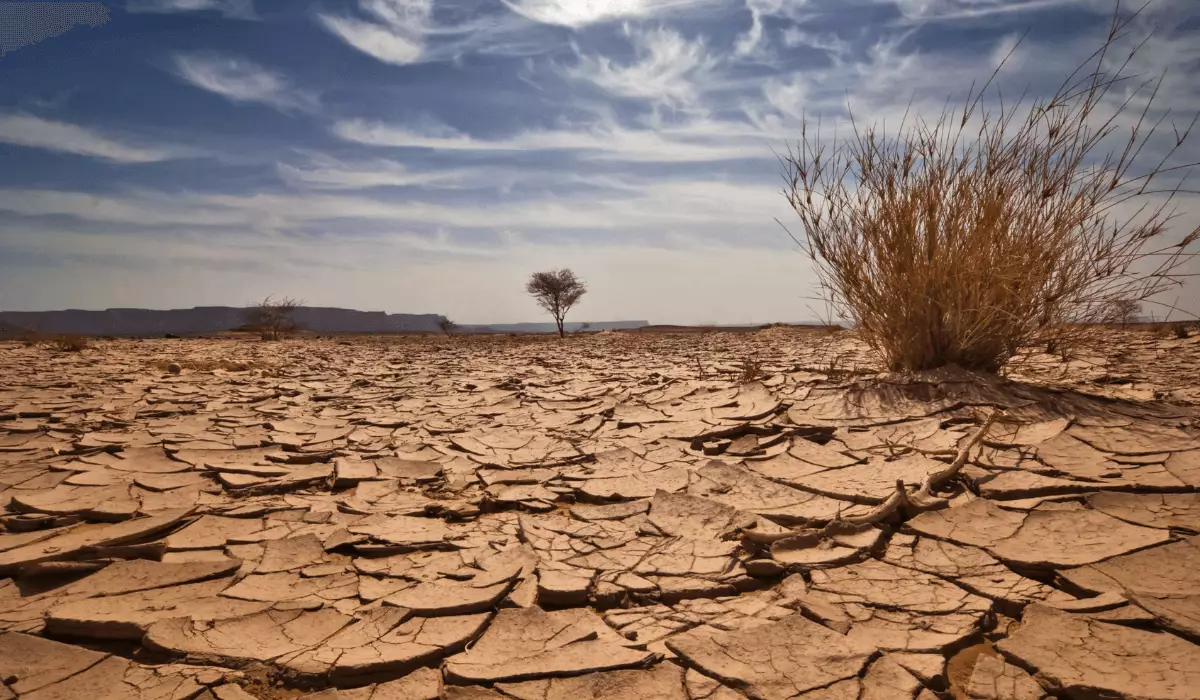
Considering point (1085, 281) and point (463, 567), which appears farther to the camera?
point (1085, 281)

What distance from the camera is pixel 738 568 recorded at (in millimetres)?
1571

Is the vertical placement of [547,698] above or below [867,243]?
below

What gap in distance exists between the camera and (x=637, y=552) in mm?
1726

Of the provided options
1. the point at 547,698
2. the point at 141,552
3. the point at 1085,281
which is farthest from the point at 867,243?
the point at 141,552

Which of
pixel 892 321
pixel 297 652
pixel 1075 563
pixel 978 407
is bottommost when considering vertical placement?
pixel 297 652

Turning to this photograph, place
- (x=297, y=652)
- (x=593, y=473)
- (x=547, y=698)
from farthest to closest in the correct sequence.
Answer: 1. (x=593, y=473)
2. (x=297, y=652)
3. (x=547, y=698)

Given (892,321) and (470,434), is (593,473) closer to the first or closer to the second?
(470,434)

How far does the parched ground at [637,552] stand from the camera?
1.17 metres

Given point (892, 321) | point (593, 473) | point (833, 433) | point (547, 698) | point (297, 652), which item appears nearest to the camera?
point (547, 698)

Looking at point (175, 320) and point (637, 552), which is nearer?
point (637, 552)

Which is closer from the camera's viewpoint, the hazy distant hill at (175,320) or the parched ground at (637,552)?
the parched ground at (637,552)

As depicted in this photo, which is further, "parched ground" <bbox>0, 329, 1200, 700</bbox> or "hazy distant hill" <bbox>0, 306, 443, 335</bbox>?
"hazy distant hill" <bbox>0, 306, 443, 335</bbox>

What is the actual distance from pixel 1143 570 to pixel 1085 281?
2.11 m

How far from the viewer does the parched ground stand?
1.17 m
